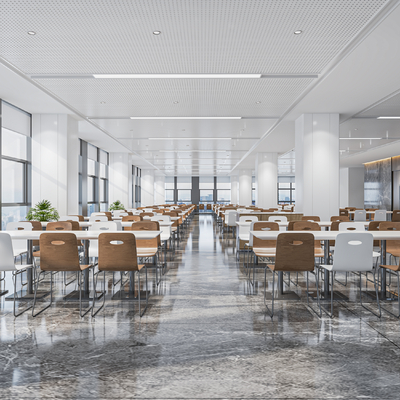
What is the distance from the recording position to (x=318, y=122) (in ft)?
31.9

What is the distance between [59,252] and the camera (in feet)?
13.6

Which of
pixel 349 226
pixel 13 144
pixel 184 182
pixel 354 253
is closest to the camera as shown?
pixel 354 253

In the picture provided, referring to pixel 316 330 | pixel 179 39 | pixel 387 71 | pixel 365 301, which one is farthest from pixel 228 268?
pixel 387 71

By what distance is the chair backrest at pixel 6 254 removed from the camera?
4051mm

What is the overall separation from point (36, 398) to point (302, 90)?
745 centimetres

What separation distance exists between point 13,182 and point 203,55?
6376 mm

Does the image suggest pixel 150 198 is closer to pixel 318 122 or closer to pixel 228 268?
pixel 318 122

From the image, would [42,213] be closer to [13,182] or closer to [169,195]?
[13,182]

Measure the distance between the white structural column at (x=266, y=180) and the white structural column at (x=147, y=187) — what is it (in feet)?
40.8

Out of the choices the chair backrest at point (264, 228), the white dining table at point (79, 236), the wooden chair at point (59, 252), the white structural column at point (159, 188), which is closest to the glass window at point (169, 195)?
the white structural column at point (159, 188)

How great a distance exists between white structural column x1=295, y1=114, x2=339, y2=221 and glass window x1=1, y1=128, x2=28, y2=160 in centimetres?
745

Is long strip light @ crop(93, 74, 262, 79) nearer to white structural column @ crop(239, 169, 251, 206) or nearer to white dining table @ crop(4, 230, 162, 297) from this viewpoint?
white dining table @ crop(4, 230, 162, 297)

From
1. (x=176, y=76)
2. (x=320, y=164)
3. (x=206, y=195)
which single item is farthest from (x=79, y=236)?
(x=206, y=195)

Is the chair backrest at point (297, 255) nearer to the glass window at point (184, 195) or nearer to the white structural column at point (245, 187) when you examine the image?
the white structural column at point (245, 187)
